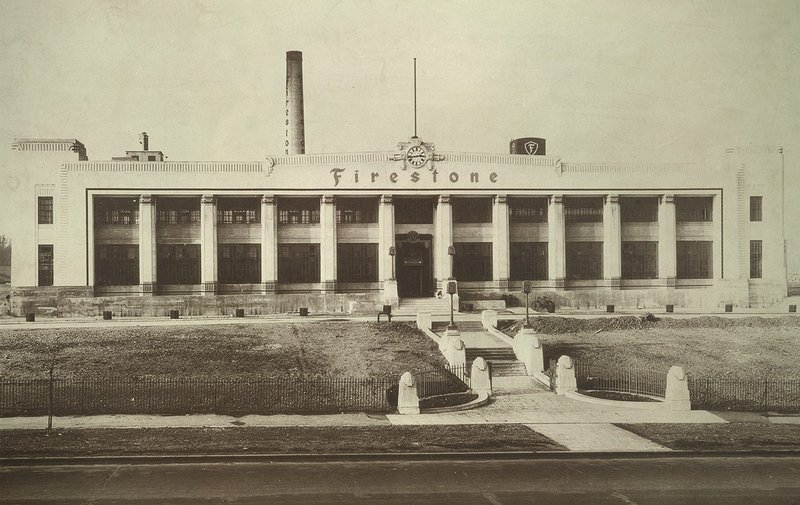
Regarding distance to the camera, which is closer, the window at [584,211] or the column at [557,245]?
the column at [557,245]

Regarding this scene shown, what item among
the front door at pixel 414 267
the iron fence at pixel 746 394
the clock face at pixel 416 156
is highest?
the clock face at pixel 416 156

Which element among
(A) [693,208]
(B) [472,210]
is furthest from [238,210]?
(A) [693,208]

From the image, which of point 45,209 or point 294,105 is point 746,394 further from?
point 45,209

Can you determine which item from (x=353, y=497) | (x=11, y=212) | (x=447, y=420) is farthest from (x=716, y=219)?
(x=11, y=212)

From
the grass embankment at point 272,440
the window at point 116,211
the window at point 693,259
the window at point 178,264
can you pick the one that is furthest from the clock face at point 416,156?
the grass embankment at point 272,440

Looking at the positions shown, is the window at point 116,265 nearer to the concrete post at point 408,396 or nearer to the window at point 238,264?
the window at point 238,264

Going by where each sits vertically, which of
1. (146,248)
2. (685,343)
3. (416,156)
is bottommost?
(685,343)

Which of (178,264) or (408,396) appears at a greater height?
(178,264)
